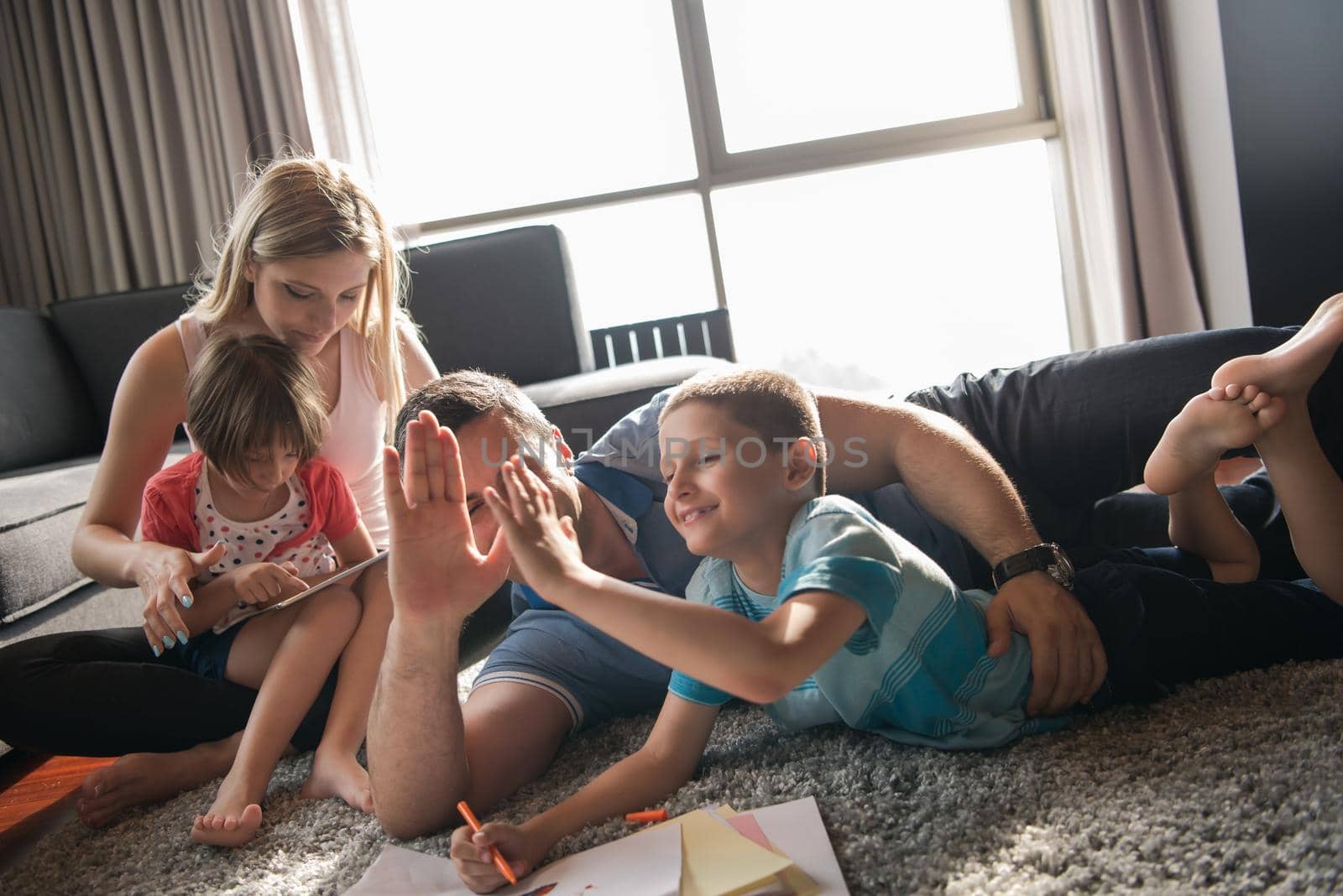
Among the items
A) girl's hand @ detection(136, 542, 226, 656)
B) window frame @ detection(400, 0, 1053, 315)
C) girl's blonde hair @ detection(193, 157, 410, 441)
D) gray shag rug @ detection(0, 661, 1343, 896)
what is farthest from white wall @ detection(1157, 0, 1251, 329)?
girl's hand @ detection(136, 542, 226, 656)

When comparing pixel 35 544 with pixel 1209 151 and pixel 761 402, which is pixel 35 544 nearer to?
pixel 761 402

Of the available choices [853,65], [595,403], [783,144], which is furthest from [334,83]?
[595,403]

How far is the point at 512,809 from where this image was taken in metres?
1.01

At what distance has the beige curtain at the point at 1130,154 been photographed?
3.09 m

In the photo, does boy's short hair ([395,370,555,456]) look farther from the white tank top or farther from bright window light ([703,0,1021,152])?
bright window light ([703,0,1021,152])

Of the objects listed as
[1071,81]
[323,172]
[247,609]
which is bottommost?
[247,609]

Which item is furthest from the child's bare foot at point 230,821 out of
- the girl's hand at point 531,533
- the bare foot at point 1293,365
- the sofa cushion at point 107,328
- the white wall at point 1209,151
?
the white wall at point 1209,151

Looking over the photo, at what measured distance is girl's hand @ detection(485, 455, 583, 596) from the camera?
0.77 meters

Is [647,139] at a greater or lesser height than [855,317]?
greater

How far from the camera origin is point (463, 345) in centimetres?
247

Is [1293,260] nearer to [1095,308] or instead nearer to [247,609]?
[1095,308]

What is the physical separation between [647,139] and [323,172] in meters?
2.27

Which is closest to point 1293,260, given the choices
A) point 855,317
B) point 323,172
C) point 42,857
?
point 855,317

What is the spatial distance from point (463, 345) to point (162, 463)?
1129 millimetres
